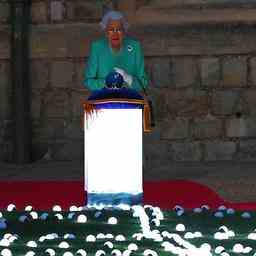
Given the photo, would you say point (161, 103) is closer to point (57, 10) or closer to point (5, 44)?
point (57, 10)

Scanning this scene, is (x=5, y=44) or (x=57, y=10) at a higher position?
(x=57, y=10)

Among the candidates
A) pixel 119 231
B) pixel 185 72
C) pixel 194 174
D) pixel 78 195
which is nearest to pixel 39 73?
pixel 185 72

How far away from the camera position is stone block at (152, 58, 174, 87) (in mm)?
10562

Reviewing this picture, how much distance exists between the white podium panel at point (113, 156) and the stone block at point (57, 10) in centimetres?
397

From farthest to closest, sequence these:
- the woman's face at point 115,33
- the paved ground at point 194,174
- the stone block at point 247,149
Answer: the stone block at point 247,149, the paved ground at point 194,174, the woman's face at point 115,33

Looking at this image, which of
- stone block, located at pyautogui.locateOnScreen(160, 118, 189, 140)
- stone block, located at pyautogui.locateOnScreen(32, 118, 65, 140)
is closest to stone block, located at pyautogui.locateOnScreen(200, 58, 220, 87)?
stone block, located at pyautogui.locateOnScreen(160, 118, 189, 140)

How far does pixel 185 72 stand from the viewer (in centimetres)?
1060

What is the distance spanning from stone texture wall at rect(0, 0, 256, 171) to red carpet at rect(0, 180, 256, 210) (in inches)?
63.7

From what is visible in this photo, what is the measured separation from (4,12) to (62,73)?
3.00 feet

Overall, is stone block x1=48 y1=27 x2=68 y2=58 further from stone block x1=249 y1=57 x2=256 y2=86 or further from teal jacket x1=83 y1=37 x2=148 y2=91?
teal jacket x1=83 y1=37 x2=148 y2=91

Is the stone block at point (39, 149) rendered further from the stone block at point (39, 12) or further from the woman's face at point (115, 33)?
the woman's face at point (115, 33)

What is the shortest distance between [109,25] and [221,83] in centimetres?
364

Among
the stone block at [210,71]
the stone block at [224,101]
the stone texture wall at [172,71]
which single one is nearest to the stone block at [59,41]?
the stone texture wall at [172,71]

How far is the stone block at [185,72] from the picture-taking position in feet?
34.7
